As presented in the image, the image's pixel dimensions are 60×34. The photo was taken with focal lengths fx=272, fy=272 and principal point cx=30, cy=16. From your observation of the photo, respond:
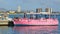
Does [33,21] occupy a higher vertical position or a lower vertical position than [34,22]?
higher

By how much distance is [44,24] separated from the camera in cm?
7388

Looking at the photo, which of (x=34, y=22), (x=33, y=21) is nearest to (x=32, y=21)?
(x=33, y=21)

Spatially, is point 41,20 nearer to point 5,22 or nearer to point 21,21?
point 21,21

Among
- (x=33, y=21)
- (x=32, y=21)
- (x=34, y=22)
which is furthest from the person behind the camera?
(x=34, y=22)

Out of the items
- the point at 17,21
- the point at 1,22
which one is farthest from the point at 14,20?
the point at 1,22

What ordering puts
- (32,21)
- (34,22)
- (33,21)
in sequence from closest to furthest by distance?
(33,21), (32,21), (34,22)

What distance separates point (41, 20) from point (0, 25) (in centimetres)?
1151

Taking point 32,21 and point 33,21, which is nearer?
point 33,21

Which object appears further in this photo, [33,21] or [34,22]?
[34,22]

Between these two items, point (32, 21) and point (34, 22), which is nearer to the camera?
point (32, 21)

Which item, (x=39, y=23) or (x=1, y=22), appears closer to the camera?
(x=1, y=22)

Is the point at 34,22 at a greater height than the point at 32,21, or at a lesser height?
lesser

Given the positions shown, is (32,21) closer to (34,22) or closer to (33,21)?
(33,21)

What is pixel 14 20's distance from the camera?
241 ft
